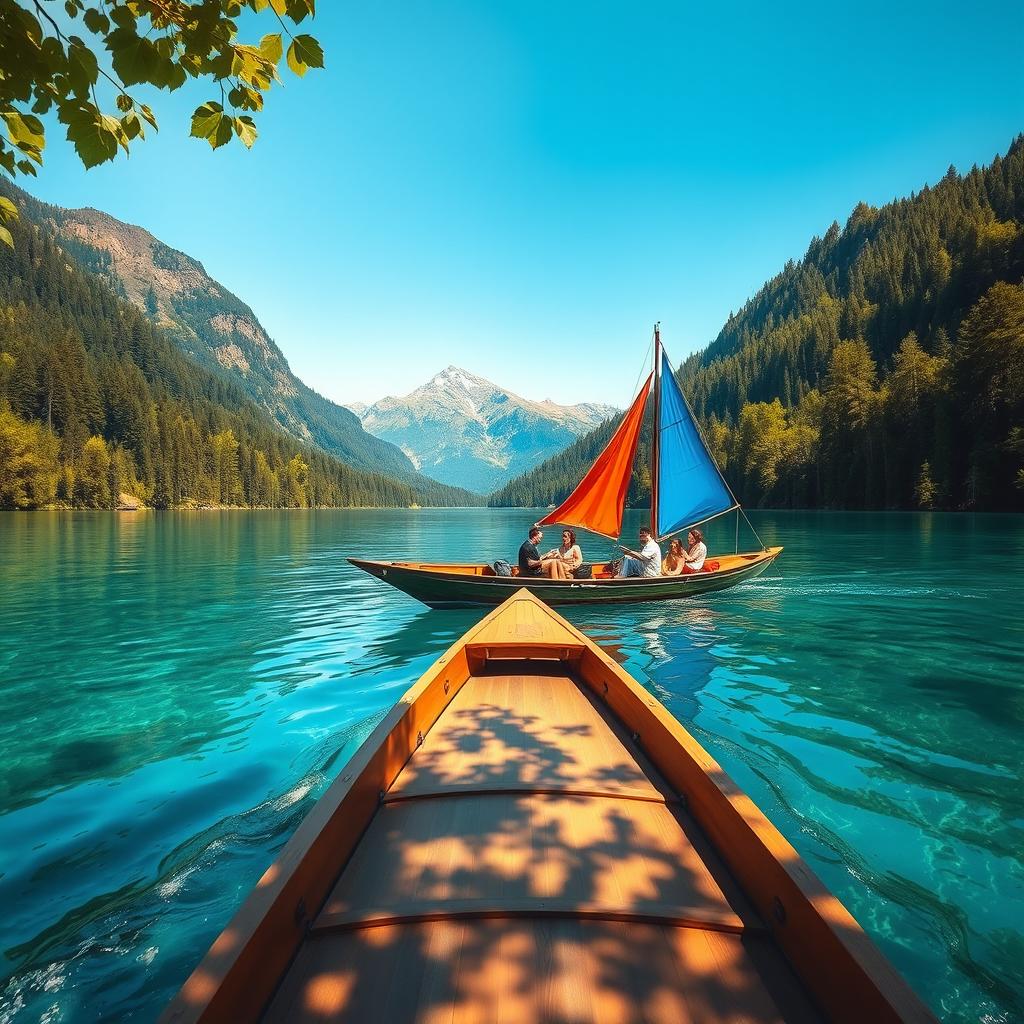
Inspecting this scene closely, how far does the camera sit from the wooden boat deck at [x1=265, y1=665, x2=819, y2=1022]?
8.66ft

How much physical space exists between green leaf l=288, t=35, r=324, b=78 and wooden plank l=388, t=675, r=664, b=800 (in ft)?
16.3

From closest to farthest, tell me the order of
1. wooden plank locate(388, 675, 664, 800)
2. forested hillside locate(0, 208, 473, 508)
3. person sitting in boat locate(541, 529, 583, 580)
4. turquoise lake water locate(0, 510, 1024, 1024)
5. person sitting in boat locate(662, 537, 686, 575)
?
turquoise lake water locate(0, 510, 1024, 1024) < wooden plank locate(388, 675, 664, 800) < person sitting in boat locate(541, 529, 583, 580) < person sitting in boat locate(662, 537, 686, 575) < forested hillside locate(0, 208, 473, 508)

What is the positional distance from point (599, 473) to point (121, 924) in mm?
18307

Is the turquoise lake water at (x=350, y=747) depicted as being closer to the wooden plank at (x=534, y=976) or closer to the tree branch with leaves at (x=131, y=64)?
the wooden plank at (x=534, y=976)

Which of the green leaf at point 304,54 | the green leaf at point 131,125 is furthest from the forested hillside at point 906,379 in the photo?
the green leaf at point 131,125

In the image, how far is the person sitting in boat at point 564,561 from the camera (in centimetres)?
1817

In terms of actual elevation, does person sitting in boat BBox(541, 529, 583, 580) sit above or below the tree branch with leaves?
below

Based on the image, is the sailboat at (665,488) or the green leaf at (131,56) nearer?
the green leaf at (131,56)

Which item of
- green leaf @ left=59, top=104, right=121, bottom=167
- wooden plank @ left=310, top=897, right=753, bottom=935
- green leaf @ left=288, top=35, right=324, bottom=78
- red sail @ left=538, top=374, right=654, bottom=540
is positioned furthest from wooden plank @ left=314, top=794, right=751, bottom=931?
red sail @ left=538, top=374, right=654, bottom=540

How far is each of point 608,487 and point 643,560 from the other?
13.1 ft

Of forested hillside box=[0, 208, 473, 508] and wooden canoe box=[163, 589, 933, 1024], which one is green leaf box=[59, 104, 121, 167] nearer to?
wooden canoe box=[163, 589, 933, 1024]

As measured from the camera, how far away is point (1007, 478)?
57.1 m

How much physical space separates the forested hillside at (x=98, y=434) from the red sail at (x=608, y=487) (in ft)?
181

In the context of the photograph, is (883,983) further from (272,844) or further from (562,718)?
(272,844)
